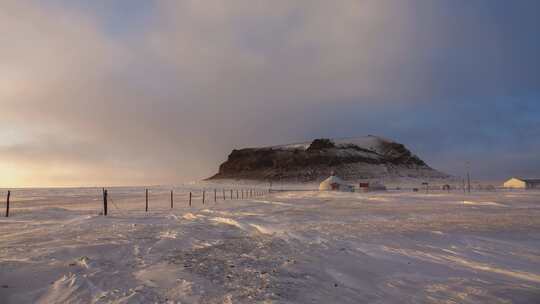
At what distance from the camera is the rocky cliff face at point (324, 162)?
15162 cm

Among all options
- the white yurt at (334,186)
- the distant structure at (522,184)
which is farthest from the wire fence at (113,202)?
the distant structure at (522,184)

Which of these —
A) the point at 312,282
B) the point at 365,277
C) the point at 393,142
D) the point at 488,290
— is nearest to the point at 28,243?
the point at 312,282

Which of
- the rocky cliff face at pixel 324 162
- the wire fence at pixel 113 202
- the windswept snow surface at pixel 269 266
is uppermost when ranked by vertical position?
the rocky cliff face at pixel 324 162

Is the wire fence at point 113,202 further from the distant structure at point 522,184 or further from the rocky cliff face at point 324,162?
the rocky cliff face at point 324,162

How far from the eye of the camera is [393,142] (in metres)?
197

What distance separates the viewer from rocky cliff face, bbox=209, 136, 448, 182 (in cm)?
15162

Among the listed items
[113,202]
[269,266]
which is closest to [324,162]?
[113,202]

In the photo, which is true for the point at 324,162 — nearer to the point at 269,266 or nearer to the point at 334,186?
the point at 334,186

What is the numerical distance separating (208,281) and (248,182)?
143674mm

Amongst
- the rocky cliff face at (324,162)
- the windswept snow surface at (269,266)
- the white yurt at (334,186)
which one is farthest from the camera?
the rocky cliff face at (324,162)

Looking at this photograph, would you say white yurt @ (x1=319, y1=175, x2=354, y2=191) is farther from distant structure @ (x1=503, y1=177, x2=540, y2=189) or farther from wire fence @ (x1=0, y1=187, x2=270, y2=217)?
distant structure @ (x1=503, y1=177, x2=540, y2=189)

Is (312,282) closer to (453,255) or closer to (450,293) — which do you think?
(450,293)

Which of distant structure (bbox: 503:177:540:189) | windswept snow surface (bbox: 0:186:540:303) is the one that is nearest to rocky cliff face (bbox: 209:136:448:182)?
distant structure (bbox: 503:177:540:189)

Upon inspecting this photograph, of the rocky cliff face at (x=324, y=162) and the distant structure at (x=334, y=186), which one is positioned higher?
the rocky cliff face at (x=324, y=162)
